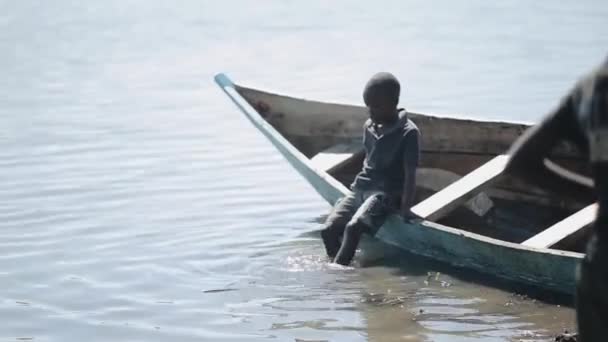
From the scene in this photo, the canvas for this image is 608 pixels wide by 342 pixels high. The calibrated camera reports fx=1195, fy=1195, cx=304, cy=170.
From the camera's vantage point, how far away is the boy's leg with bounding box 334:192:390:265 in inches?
277

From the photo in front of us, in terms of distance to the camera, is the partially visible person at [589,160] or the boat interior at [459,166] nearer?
the partially visible person at [589,160]

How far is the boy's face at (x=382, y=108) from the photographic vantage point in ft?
23.1

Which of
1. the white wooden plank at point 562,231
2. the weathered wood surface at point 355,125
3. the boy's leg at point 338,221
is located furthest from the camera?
the weathered wood surface at point 355,125

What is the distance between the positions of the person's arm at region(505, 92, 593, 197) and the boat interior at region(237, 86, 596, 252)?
3.26 m

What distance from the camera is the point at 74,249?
27.4 feet

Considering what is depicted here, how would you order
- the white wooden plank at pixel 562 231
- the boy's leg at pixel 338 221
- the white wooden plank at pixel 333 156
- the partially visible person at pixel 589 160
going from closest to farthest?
1. the partially visible person at pixel 589 160
2. the white wooden plank at pixel 562 231
3. the boy's leg at pixel 338 221
4. the white wooden plank at pixel 333 156

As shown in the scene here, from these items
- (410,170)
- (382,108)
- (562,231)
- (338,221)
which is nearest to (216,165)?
(338,221)

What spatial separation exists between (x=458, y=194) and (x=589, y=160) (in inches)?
168

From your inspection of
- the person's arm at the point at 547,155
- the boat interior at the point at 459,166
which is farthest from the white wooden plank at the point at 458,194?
the person's arm at the point at 547,155

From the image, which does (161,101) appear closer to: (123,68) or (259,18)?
(123,68)

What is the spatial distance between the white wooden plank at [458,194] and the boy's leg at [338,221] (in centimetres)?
39

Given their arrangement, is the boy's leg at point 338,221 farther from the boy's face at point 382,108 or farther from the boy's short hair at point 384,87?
the boy's short hair at point 384,87

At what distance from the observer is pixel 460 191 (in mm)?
7238

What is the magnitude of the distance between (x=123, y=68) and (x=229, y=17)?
19.8ft
